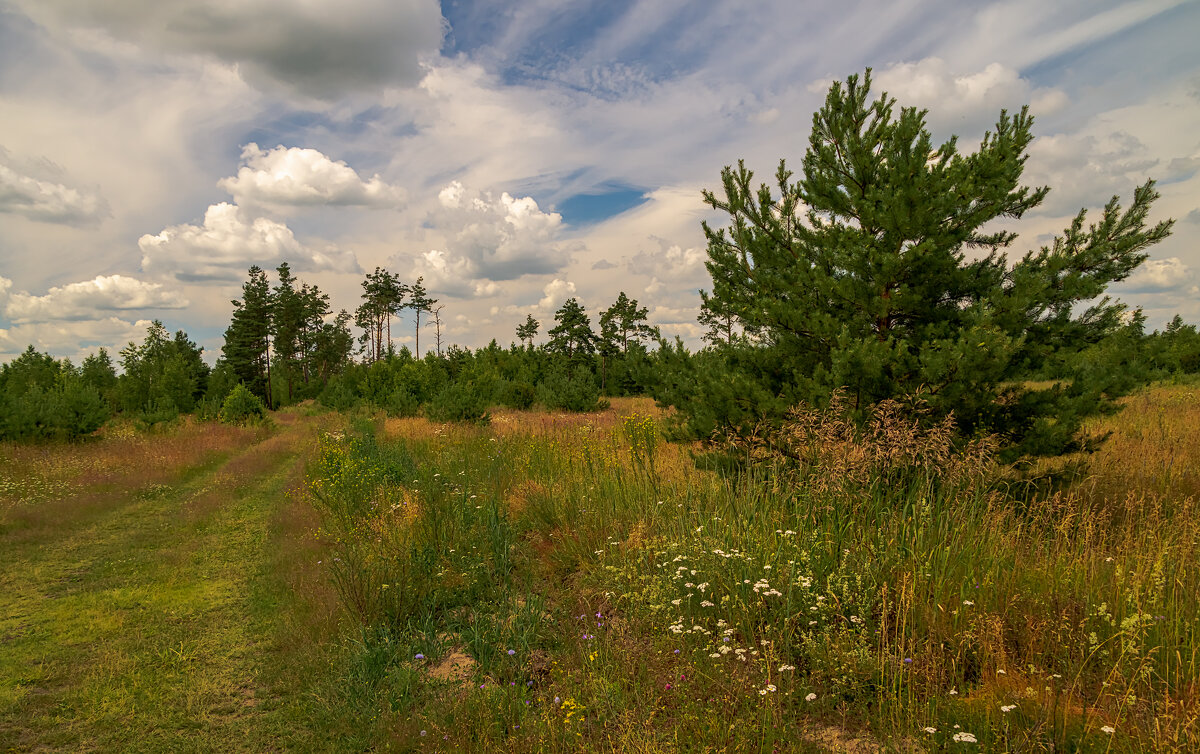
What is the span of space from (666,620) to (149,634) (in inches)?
186


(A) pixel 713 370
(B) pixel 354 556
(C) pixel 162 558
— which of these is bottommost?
(C) pixel 162 558

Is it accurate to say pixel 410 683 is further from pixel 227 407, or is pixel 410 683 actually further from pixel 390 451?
pixel 227 407

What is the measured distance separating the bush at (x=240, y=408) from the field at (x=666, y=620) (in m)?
19.4

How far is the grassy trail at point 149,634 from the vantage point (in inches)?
144

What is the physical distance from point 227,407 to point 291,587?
77.6 feet

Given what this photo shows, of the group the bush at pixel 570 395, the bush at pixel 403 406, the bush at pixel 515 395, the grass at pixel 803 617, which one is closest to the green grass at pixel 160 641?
the grass at pixel 803 617

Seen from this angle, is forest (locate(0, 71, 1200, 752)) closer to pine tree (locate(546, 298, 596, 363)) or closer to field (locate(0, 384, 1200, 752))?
field (locate(0, 384, 1200, 752))

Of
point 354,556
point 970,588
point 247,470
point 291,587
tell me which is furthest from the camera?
point 247,470

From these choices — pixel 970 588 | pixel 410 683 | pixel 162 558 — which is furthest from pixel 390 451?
pixel 970 588

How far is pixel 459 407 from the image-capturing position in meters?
17.8

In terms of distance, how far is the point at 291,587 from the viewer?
6031mm

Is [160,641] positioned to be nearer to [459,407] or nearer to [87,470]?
[87,470]

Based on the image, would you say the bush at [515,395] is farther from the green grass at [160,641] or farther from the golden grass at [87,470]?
the green grass at [160,641]

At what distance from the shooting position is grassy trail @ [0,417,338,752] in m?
3.65
